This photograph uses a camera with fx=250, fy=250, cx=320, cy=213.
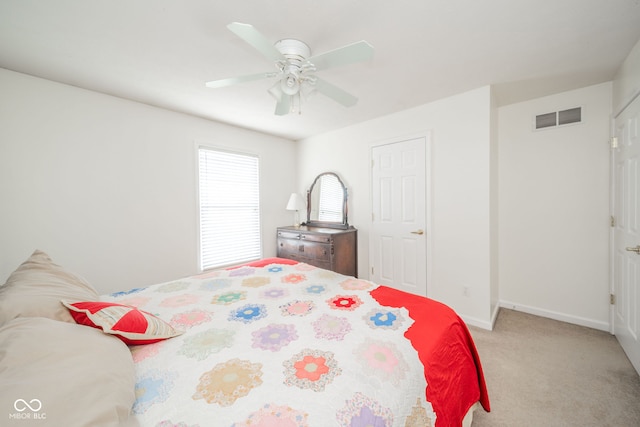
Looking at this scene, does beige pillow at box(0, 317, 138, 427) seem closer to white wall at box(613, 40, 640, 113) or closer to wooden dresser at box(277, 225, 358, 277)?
wooden dresser at box(277, 225, 358, 277)

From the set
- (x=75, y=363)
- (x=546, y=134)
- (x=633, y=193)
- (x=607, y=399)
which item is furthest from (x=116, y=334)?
(x=546, y=134)

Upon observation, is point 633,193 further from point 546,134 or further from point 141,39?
point 141,39

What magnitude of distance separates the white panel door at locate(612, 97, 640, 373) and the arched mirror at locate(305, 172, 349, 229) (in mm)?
2681

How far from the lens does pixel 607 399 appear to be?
5.30 feet

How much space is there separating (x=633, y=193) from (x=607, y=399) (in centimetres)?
149

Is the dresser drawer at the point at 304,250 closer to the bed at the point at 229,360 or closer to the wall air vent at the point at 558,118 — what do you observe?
the bed at the point at 229,360

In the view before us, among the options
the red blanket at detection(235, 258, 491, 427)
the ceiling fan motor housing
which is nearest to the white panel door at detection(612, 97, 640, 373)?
the red blanket at detection(235, 258, 491, 427)

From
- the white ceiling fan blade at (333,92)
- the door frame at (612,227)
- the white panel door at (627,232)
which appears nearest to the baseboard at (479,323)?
the white panel door at (627,232)

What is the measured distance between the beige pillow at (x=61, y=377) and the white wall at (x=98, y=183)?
2.10m

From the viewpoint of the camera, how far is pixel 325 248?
3.30m

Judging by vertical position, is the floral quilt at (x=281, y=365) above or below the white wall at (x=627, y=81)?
below

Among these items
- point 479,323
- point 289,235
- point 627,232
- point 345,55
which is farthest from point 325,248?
point 627,232

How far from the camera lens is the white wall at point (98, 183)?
2160 mm

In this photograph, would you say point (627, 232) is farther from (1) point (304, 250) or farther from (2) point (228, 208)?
(2) point (228, 208)
